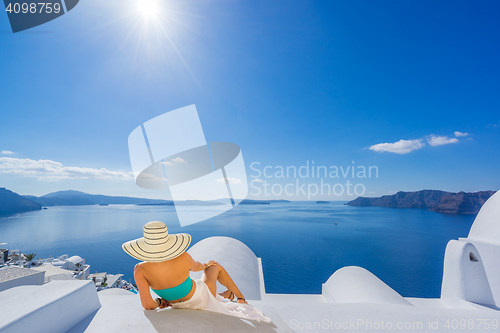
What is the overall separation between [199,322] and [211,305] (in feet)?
0.87

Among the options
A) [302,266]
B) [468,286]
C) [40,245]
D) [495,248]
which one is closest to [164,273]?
[468,286]

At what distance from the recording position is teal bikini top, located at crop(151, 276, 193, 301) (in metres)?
2.06

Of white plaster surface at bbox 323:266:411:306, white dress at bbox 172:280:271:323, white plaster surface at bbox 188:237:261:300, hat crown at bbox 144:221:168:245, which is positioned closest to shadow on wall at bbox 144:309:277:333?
white dress at bbox 172:280:271:323

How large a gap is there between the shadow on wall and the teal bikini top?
18 cm

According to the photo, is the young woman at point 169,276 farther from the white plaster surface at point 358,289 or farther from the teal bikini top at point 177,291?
the white plaster surface at point 358,289

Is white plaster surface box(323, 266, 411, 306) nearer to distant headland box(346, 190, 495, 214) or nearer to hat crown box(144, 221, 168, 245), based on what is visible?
hat crown box(144, 221, 168, 245)

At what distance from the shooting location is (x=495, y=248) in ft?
21.6

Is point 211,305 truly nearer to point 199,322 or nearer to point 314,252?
point 199,322

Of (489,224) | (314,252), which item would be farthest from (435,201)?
(489,224)

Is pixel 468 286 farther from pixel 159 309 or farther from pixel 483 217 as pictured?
pixel 159 309

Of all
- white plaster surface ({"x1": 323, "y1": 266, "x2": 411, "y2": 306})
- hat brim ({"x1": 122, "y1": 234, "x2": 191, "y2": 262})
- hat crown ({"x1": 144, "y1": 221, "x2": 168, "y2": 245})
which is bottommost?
white plaster surface ({"x1": 323, "y1": 266, "x2": 411, "y2": 306})

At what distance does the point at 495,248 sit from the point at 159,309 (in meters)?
10.2

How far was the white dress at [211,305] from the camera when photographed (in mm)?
2186

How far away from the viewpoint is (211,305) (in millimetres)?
2260
